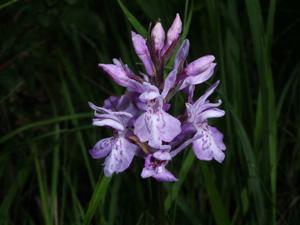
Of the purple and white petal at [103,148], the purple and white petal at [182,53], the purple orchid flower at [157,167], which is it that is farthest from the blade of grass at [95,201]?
the purple and white petal at [182,53]

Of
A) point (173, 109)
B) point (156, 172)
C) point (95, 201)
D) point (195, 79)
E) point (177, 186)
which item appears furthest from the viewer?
point (173, 109)

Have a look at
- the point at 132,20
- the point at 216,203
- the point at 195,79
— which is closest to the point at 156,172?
the point at 195,79

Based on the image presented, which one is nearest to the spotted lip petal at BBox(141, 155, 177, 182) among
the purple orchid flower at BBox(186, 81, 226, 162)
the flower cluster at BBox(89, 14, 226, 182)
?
the flower cluster at BBox(89, 14, 226, 182)

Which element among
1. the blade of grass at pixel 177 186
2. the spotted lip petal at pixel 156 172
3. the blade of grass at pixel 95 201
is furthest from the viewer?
the blade of grass at pixel 177 186

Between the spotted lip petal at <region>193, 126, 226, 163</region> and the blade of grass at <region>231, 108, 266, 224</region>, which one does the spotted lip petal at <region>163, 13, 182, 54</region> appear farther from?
the blade of grass at <region>231, 108, 266, 224</region>

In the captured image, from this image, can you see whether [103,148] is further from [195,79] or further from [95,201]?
[195,79]

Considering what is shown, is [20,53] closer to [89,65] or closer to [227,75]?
[89,65]

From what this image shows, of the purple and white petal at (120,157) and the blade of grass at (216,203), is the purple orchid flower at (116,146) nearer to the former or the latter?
the purple and white petal at (120,157)
